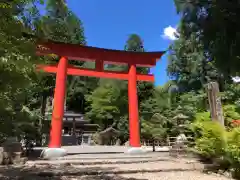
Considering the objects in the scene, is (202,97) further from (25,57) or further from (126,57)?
(25,57)

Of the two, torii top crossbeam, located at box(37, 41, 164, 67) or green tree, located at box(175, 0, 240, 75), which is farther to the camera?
torii top crossbeam, located at box(37, 41, 164, 67)

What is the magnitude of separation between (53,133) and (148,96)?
16.8m

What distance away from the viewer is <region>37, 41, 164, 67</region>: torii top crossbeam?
1063 cm

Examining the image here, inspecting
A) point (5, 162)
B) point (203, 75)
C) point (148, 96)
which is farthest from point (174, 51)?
point (5, 162)

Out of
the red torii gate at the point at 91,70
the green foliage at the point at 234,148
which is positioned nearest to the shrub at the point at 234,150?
the green foliage at the point at 234,148

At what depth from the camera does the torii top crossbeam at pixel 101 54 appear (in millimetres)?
10633

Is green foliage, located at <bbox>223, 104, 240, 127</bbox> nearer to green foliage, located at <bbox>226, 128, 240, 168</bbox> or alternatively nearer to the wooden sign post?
the wooden sign post

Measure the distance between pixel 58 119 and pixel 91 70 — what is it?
2883 millimetres

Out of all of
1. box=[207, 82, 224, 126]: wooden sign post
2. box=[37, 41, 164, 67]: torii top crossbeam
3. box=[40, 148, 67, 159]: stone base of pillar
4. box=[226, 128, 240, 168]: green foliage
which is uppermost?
box=[37, 41, 164, 67]: torii top crossbeam

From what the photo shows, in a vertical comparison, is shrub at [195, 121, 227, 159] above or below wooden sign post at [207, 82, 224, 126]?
below

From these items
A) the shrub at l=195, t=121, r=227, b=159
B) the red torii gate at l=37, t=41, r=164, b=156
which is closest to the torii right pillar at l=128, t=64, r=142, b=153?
the red torii gate at l=37, t=41, r=164, b=156

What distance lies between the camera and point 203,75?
82.8ft

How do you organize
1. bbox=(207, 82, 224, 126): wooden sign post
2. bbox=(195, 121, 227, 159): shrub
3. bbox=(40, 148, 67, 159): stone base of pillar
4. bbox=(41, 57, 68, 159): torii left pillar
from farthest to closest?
bbox=(41, 57, 68, 159): torii left pillar → bbox=(40, 148, 67, 159): stone base of pillar → bbox=(207, 82, 224, 126): wooden sign post → bbox=(195, 121, 227, 159): shrub

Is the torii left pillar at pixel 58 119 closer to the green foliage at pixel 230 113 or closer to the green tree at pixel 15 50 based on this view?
the green tree at pixel 15 50
